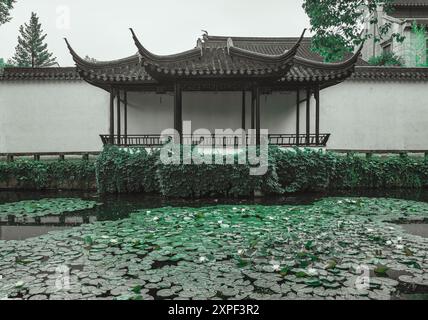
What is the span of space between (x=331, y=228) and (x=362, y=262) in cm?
145

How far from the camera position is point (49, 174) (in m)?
9.39

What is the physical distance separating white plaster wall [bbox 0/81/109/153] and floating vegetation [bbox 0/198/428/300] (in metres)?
9.17

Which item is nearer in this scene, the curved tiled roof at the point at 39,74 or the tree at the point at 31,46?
the curved tiled roof at the point at 39,74

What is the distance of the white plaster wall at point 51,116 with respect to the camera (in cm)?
1369

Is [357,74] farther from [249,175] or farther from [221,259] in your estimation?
[221,259]

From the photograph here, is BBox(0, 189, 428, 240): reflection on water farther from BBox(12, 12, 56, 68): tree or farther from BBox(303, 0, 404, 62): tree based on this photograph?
BBox(12, 12, 56, 68): tree

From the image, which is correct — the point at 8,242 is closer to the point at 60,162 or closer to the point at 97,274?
the point at 97,274

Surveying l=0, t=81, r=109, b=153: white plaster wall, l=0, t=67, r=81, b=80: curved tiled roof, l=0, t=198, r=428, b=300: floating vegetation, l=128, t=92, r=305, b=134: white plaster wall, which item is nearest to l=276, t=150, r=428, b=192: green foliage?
l=0, t=198, r=428, b=300: floating vegetation

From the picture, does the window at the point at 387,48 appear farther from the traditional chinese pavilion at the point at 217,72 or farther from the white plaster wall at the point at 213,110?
the traditional chinese pavilion at the point at 217,72

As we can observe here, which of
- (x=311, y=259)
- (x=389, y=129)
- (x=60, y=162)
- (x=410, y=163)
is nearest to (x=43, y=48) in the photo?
(x=60, y=162)

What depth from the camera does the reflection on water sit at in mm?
5215

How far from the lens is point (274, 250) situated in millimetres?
3980

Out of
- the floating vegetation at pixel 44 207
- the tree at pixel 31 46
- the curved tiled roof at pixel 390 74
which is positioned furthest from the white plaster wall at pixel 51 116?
the tree at pixel 31 46

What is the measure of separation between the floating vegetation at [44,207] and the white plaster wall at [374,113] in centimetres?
957
